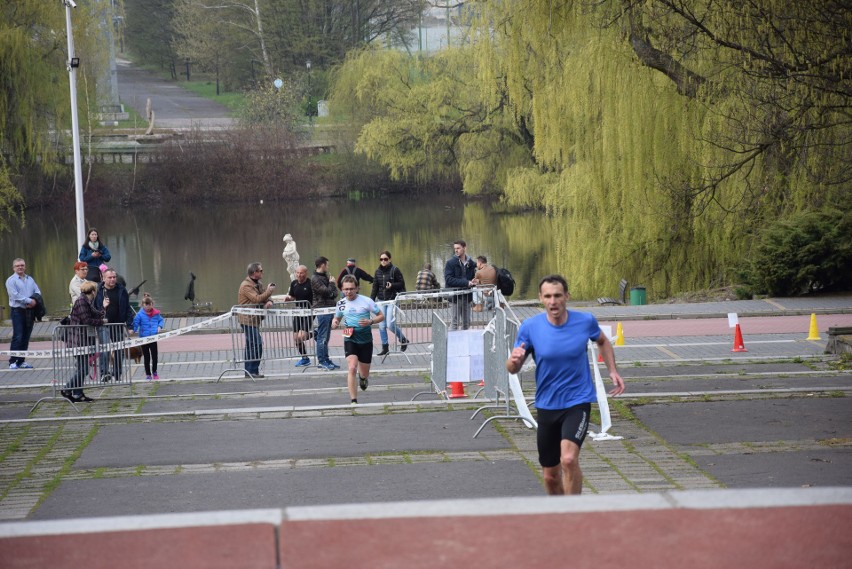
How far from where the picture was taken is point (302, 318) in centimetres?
1947

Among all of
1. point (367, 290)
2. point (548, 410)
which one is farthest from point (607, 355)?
point (367, 290)

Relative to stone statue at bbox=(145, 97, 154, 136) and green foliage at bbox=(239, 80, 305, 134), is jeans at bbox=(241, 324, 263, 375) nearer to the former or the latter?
green foliage at bbox=(239, 80, 305, 134)

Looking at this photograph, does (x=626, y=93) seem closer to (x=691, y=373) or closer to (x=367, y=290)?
(x=691, y=373)

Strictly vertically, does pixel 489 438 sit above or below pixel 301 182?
below

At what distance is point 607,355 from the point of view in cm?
853

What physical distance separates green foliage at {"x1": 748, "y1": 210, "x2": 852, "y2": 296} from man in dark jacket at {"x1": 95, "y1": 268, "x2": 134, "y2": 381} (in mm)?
14026

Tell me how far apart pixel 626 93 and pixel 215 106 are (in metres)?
76.0

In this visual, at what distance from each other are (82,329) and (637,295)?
48.5 feet

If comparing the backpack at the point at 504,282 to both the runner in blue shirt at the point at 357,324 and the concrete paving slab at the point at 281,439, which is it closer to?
the runner in blue shirt at the point at 357,324

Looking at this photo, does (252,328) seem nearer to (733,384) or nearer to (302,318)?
(302,318)

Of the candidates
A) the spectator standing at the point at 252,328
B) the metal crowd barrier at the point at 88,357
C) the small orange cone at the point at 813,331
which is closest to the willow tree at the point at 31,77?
the spectator standing at the point at 252,328

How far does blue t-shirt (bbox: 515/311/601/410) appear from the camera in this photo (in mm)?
8102

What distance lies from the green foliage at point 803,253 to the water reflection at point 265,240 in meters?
10.9

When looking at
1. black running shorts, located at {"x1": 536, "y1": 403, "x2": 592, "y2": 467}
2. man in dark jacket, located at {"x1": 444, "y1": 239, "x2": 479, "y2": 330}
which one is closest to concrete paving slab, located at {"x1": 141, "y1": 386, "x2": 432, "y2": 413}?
man in dark jacket, located at {"x1": 444, "y1": 239, "x2": 479, "y2": 330}
